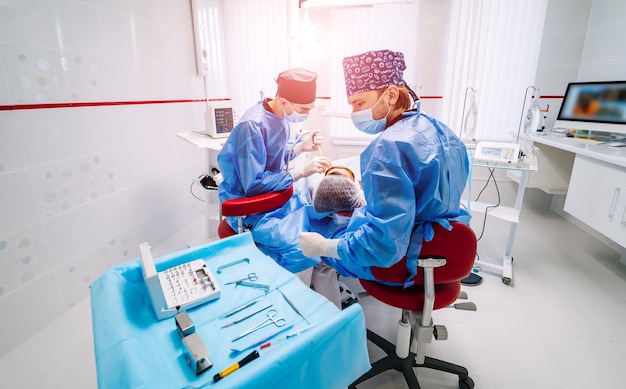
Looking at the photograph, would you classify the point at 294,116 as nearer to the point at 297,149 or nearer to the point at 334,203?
the point at 297,149

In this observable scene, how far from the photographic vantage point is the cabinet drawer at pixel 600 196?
195 centimetres

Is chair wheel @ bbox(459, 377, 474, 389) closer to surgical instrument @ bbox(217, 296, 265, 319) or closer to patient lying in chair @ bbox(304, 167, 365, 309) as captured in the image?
patient lying in chair @ bbox(304, 167, 365, 309)

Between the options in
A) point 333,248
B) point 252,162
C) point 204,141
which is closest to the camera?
point 333,248

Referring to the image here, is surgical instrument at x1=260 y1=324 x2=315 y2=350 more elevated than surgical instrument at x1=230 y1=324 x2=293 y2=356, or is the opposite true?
surgical instrument at x1=260 y1=324 x2=315 y2=350

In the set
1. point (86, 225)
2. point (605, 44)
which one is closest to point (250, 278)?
point (86, 225)

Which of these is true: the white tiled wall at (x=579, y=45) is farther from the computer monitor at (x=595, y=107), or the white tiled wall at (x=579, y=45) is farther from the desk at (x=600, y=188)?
the desk at (x=600, y=188)

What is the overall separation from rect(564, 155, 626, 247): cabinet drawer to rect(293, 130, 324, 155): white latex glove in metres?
1.84

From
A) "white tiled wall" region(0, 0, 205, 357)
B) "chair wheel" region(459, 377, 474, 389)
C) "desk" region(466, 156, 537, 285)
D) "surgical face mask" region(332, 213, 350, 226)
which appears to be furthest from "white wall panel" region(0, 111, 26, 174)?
"desk" region(466, 156, 537, 285)

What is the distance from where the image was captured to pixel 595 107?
2.61 metres

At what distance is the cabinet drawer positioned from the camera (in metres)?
1.95

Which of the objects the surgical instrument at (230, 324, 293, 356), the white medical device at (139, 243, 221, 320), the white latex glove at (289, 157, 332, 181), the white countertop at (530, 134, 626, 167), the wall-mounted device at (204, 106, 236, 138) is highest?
the wall-mounted device at (204, 106, 236, 138)

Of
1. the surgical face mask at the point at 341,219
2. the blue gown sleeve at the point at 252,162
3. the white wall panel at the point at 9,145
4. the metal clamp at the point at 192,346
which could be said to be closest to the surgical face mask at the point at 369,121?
the surgical face mask at the point at 341,219

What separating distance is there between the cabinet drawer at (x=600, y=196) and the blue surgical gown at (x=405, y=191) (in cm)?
160

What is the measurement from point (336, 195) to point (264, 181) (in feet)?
1.30
